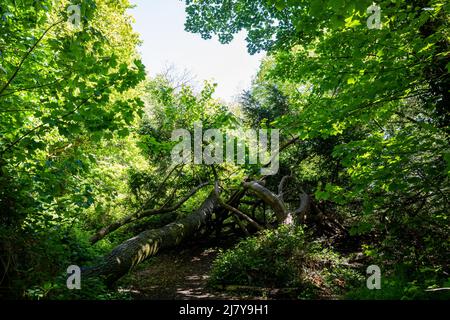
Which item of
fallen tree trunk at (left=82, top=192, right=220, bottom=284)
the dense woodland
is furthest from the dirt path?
fallen tree trunk at (left=82, top=192, right=220, bottom=284)

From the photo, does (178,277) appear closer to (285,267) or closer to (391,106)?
(285,267)

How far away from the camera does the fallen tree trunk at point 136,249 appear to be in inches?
216

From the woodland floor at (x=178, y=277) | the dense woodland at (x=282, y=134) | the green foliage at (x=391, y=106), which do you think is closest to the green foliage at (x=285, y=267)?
the dense woodland at (x=282, y=134)

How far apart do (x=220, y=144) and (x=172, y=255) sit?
16.4 ft

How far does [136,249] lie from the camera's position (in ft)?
21.0

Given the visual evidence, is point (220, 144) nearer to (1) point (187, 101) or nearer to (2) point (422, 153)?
(1) point (187, 101)

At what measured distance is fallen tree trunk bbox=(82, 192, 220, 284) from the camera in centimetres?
548

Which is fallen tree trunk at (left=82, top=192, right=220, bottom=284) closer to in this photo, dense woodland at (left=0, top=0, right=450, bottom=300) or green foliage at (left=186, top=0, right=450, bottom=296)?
dense woodland at (left=0, top=0, right=450, bottom=300)

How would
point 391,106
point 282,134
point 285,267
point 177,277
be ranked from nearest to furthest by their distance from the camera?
point 391,106 < point 282,134 < point 285,267 < point 177,277

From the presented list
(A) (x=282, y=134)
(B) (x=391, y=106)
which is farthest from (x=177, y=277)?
(B) (x=391, y=106)

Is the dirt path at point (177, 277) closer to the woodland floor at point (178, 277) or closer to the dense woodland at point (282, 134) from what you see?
the woodland floor at point (178, 277)

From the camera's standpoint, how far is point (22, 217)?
12.5ft

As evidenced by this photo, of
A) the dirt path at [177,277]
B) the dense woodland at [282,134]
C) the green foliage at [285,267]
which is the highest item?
the dense woodland at [282,134]
